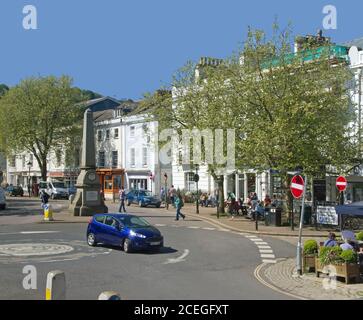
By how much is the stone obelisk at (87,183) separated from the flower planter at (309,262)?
22230mm

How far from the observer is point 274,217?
3144cm

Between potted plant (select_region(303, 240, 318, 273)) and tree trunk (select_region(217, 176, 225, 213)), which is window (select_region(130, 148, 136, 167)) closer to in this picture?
tree trunk (select_region(217, 176, 225, 213))

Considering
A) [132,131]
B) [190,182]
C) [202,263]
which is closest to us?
[202,263]

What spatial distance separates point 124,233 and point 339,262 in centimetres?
846

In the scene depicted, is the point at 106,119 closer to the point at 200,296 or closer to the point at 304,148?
the point at 304,148

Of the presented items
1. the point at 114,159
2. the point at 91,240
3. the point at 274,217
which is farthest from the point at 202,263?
the point at 114,159

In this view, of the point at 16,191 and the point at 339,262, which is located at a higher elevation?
the point at 16,191

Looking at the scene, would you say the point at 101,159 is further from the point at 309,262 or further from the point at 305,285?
the point at 305,285

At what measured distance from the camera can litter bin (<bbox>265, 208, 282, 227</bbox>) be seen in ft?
103

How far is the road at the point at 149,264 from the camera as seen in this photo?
13.6 metres

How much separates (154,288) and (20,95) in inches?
2354

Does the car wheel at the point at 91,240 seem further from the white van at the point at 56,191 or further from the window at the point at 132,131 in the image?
the window at the point at 132,131

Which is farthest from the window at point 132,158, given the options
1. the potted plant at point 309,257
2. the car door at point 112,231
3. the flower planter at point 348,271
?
the flower planter at point 348,271

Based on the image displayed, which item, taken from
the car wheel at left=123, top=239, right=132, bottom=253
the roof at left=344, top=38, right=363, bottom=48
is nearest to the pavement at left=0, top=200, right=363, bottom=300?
the car wheel at left=123, top=239, right=132, bottom=253
